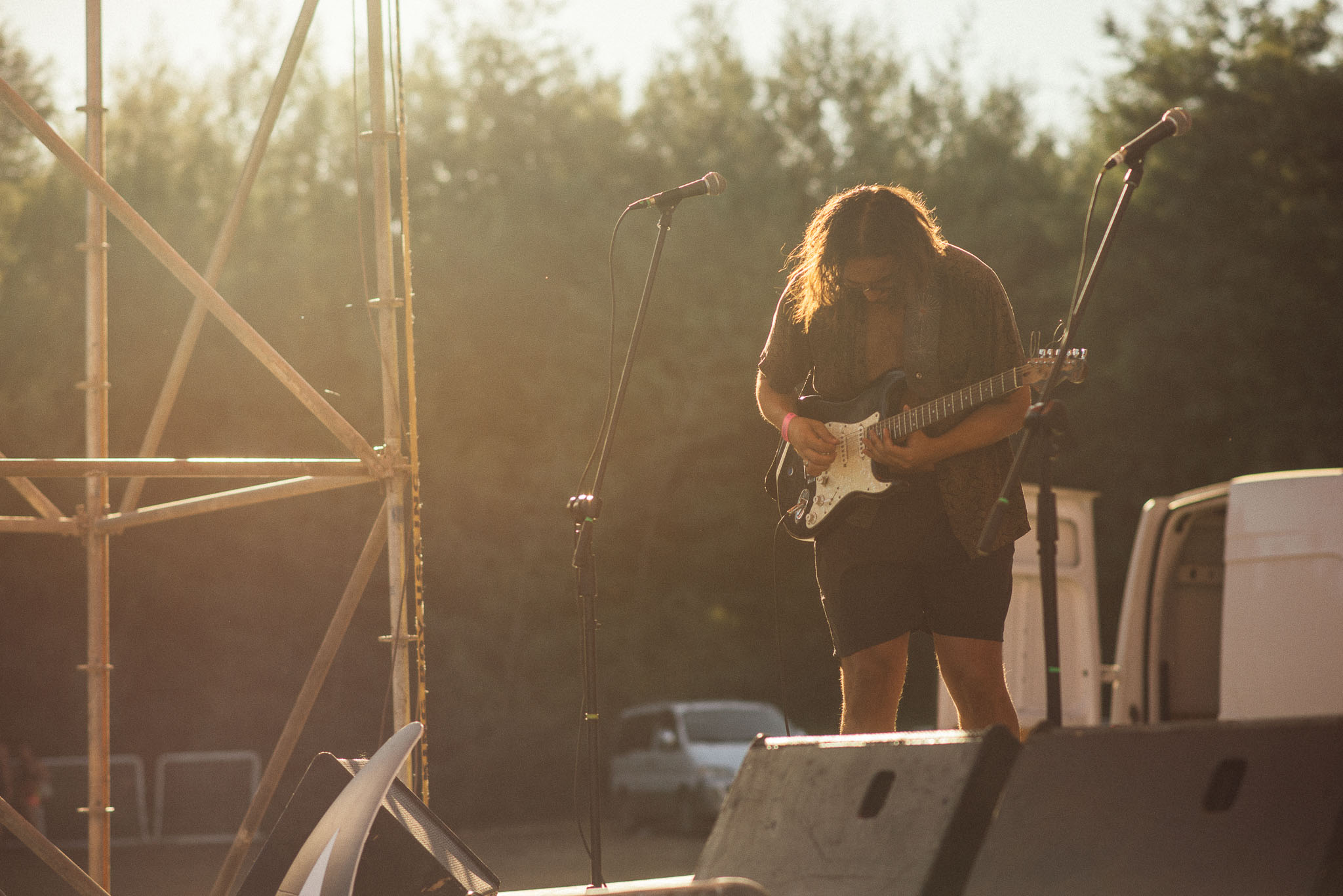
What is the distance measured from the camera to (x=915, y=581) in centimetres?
315

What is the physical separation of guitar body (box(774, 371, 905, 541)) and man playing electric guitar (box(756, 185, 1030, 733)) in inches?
0.9

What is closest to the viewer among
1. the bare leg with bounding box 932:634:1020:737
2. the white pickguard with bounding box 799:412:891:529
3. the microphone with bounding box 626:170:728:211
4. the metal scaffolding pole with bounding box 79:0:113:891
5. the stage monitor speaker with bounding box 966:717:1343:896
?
the stage monitor speaker with bounding box 966:717:1343:896

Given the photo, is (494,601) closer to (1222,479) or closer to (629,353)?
(1222,479)

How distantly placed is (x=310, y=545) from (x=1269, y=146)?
1346 centimetres

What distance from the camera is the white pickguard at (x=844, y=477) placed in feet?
10.6

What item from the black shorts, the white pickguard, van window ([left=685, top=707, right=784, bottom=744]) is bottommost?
van window ([left=685, top=707, right=784, bottom=744])

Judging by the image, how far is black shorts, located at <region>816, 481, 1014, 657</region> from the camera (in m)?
3.09

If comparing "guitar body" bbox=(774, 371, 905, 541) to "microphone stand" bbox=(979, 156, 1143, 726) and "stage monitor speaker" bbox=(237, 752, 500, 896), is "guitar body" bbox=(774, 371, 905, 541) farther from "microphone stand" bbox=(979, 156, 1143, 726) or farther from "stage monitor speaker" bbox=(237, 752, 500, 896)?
"stage monitor speaker" bbox=(237, 752, 500, 896)

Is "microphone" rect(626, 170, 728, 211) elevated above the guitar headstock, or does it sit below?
above

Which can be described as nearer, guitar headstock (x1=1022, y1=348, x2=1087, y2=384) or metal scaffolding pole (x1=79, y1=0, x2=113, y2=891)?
guitar headstock (x1=1022, y1=348, x2=1087, y2=384)

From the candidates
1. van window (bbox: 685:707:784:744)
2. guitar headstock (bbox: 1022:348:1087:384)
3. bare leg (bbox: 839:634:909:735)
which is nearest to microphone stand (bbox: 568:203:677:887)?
bare leg (bbox: 839:634:909:735)

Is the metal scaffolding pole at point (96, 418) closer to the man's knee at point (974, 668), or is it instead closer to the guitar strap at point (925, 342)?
the guitar strap at point (925, 342)

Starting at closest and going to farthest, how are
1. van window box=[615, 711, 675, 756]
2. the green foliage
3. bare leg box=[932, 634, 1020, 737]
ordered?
1. bare leg box=[932, 634, 1020, 737]
2. van window box=[615, 711, 675, 756]
3. the green foliage

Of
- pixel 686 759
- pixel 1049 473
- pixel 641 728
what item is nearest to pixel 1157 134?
pixel 1049 473
